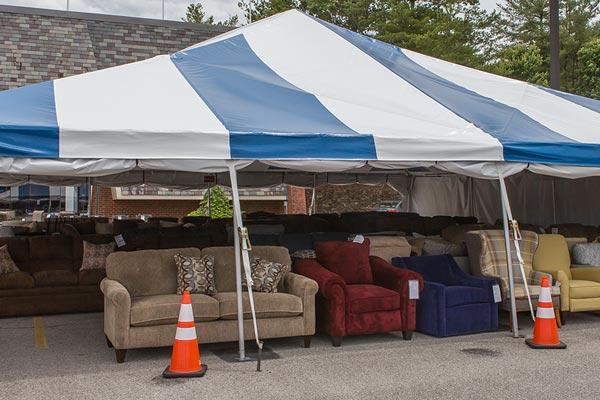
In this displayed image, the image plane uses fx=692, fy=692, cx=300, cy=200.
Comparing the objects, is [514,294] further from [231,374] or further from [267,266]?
[231,374]

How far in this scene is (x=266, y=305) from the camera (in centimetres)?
661

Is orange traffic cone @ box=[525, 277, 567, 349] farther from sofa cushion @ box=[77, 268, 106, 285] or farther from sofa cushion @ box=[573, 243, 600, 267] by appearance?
sofa cushion @ box=[77, 268, 106, 285]

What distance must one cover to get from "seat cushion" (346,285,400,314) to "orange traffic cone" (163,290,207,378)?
1.85m

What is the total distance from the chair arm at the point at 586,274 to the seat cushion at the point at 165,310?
4.78 meters

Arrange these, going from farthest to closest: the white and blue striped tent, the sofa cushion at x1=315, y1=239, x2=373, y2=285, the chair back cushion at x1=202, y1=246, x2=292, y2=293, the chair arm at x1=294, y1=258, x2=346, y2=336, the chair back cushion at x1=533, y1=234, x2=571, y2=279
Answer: the chair back cushion at x1=533, y1=234, x2=571, y2=279
the sofa cushion at x1=315, y1=239, x2=373, y2=285
the chair back cushion at x1=202, y1=246, x2=292, y2=293
the chair arm at x1=294, y1=258, x2=346, y2=336
the white and blue striped tent

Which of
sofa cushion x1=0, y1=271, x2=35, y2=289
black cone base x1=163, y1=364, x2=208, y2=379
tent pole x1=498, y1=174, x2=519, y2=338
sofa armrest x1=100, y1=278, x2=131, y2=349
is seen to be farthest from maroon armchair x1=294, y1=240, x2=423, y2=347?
sofa cushion x1=0, y1=271, x2=35, y2=289

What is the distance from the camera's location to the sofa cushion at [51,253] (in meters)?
9.16

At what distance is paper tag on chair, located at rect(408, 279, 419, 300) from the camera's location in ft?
23.4

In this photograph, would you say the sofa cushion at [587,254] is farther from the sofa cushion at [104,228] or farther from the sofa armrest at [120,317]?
the sofa cushion at [104,228]

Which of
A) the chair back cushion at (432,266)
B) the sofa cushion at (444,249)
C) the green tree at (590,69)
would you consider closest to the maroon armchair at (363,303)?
the chair back cushion at (432,266)

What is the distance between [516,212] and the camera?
47.9 ft

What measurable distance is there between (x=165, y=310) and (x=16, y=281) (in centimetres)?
324

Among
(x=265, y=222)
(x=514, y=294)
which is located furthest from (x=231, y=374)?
(x=265, y=222)

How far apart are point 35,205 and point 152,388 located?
14.7m
